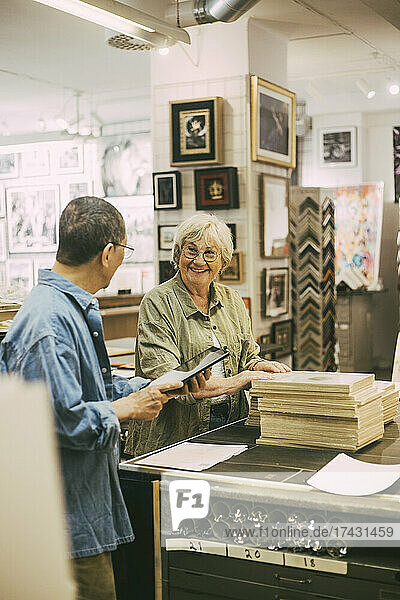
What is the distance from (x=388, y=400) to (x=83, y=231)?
1.51 metres

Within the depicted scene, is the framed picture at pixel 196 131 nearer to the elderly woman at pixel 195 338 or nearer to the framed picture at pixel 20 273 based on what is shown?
the framed picture at pixel 20 273

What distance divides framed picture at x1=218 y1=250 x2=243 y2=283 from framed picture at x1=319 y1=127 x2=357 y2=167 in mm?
5662

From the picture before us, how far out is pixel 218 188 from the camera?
6.60m

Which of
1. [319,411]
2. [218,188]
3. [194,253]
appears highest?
[218,188]

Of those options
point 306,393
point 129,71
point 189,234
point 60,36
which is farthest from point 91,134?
point 306,393

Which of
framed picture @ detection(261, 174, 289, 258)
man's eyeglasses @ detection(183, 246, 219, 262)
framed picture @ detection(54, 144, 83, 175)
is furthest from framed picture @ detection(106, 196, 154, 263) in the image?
man's eyeglasses @ detection(183, 246, 219, 262)

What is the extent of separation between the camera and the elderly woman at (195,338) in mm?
3182

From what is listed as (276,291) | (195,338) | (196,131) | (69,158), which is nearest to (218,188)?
(196,131)

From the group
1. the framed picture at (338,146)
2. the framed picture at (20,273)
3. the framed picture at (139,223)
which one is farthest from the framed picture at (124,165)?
the framed picture at (20,273)

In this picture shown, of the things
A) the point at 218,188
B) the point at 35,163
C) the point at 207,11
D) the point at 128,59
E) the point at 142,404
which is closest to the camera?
the point at 142,404

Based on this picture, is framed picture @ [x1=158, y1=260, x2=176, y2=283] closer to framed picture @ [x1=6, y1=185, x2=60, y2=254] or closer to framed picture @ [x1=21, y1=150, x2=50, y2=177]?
framed picture @ [x1=6, y1=185, x2=60, y2=254]

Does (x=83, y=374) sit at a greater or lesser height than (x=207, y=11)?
lesser

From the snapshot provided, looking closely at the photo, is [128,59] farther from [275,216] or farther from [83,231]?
[83,231]

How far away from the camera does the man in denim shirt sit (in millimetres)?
2072
